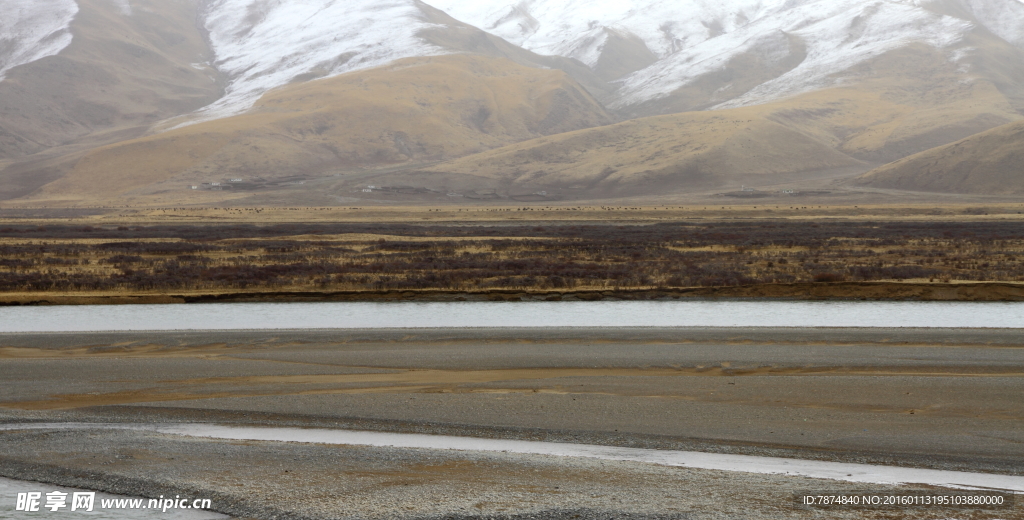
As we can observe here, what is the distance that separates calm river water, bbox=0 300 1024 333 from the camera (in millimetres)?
25281

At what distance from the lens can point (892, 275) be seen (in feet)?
112

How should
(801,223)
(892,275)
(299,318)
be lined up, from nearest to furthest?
(299,318) → (892,275) → (801,223)

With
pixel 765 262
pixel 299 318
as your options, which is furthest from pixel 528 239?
pixel 299 318

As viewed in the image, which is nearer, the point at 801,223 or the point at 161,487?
the point at 161,487

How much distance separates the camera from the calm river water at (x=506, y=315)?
25.3m

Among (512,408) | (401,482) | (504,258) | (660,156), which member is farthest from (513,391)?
(660,156)

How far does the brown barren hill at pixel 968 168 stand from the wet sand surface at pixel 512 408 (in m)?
112

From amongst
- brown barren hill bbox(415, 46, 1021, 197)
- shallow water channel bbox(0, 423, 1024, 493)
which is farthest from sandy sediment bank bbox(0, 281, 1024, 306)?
brown barren hill bbox(415, 46, 1021, 197)

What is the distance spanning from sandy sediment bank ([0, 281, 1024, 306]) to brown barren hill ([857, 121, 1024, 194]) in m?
99.0

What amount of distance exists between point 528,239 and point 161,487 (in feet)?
146

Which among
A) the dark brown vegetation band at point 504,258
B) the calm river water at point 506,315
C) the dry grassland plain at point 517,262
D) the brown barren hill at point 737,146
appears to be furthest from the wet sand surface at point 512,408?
the brown barren hill at point 737,146

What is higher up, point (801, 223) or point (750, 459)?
point (750, 459)

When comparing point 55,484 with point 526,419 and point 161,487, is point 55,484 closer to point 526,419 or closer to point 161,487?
point 161,487

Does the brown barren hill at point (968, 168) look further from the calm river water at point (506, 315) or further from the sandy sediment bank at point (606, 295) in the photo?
the calm river water at point (506, 315)
